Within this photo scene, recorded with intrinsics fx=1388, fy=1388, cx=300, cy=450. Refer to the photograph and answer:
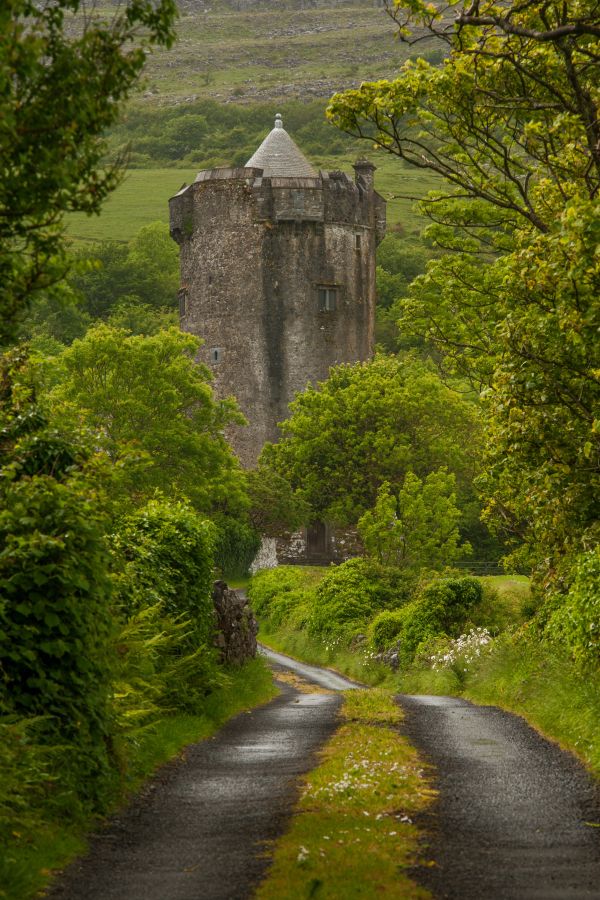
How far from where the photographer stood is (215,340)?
77875 millimetres

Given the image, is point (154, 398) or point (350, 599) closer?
point (350, 599)

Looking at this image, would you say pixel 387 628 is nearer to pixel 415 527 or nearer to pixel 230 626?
pixel 230 626

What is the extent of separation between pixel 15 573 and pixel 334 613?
31.6m

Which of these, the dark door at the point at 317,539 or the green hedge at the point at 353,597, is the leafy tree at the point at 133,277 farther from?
the green hedge at the point at 353,597

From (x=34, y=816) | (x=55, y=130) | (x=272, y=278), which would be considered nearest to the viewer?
(x=55, y=130)

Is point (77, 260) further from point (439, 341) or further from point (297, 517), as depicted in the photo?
point (297, 517)

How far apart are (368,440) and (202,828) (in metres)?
51.9

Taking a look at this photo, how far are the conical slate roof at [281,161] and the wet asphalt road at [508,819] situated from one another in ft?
204

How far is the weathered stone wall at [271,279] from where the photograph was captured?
76.2 meters

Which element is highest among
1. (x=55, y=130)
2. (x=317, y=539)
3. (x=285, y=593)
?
(x=55, y=130)

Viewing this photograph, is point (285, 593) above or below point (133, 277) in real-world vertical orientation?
below

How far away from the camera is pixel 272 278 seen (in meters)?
76.7

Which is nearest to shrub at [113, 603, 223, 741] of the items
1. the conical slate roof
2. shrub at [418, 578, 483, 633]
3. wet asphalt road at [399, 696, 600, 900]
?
wet asphalt road at [399, 696, 600, 900]

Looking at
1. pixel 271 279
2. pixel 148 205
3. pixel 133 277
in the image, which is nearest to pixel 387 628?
pixel 271 279
